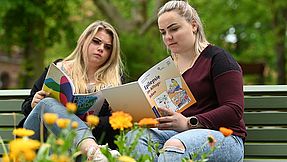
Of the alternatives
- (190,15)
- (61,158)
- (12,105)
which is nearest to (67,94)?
(190,15)

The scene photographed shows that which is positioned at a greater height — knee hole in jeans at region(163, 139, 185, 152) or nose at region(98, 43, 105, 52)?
nose at region(98, 43, 105, 52)

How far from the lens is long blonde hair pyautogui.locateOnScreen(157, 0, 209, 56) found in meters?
3.14

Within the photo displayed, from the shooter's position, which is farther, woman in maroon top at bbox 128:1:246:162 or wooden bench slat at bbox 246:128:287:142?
wooden bench slat at bbox 246:128:287:142

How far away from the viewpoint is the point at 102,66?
3.57 metres

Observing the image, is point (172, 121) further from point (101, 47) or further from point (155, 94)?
point (101, 47)

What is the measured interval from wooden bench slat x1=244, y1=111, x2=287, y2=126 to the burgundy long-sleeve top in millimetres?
460

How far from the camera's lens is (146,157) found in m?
1.92

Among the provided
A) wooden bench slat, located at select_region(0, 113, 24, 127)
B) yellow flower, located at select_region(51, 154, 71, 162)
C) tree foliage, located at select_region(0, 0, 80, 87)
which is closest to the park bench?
wooden bench slat, located at select_region(0, 113, 24, 127)

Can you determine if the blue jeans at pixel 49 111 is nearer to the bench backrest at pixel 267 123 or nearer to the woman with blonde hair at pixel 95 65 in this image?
the woman with blonde hair at pixel 95 65

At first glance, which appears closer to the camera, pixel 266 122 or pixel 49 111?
pixel 49 111

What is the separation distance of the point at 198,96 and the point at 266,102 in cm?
59

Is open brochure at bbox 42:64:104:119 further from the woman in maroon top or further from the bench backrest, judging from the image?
the bench backrest

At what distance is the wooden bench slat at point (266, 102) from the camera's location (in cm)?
341

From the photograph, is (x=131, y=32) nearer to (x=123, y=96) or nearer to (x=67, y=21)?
(x=67, y=21)
